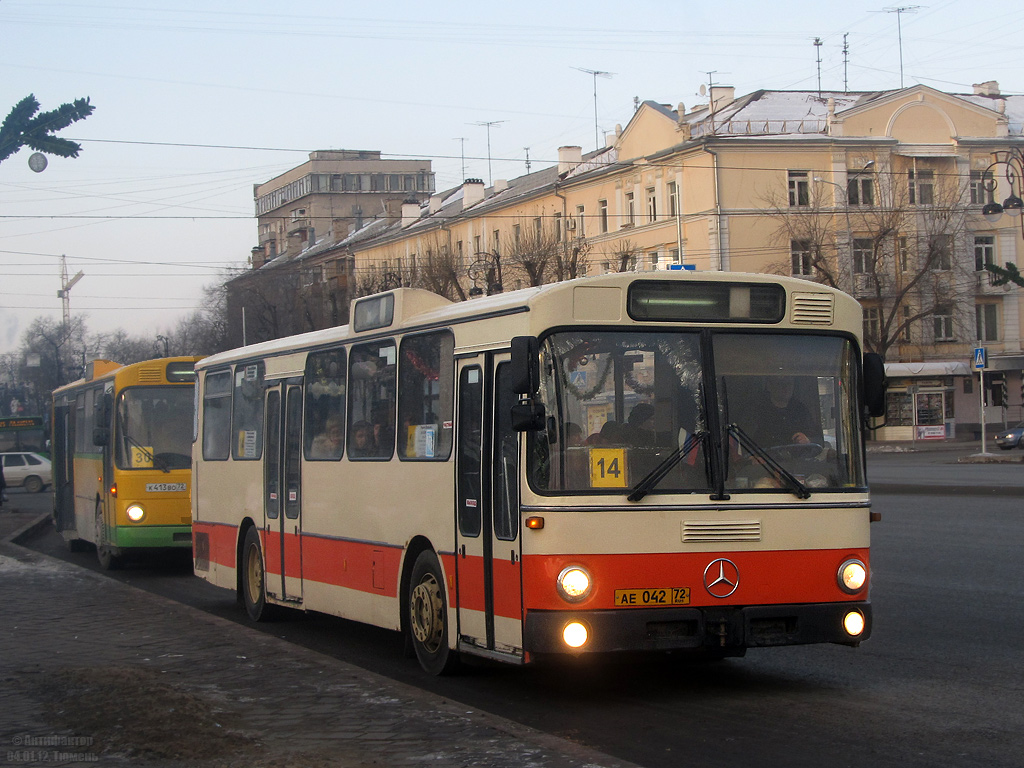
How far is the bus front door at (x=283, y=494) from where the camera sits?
12461mm

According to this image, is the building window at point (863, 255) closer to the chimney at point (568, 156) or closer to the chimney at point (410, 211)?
the chimney at point (568, 156)

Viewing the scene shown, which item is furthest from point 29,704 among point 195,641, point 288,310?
point 288,310

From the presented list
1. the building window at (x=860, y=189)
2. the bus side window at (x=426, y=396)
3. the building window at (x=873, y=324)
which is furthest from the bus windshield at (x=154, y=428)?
the building window at (x=860, y=189)

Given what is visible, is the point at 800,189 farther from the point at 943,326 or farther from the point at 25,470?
the point at 25,470

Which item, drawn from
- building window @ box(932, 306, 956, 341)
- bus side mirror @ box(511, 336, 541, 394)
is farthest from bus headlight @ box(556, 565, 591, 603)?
building window @ box(932, 306, 956, 341)

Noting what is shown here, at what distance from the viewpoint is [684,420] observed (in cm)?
816

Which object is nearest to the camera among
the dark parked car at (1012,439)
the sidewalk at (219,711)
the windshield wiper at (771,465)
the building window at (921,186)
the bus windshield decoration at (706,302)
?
the sidewalk at (219,711)

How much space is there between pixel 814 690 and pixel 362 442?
429 centimetres

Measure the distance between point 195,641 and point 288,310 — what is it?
229 ft

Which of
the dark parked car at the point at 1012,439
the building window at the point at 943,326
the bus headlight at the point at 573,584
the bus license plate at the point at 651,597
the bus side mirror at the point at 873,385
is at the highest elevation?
the building window at the point at 943,326

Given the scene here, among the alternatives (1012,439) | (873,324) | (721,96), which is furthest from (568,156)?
(1012,439)

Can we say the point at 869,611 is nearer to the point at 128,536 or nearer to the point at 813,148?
the point at 128,536

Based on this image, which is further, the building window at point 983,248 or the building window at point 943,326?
the building window at point 983,248

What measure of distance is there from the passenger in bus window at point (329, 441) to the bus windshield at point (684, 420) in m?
3.77
